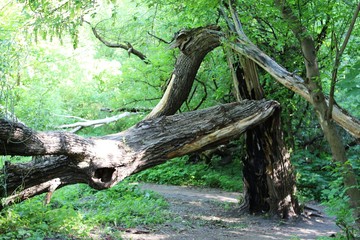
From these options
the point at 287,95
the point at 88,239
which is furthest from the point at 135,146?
the point at 287,95

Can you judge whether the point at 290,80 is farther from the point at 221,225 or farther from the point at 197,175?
the point at 197,175

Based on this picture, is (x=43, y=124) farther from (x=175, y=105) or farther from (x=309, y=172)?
(x=309, y=172)

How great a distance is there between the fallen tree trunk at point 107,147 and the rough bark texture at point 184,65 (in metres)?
1.38

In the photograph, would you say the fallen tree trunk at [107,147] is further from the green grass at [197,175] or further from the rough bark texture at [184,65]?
the green grass at [197,175]

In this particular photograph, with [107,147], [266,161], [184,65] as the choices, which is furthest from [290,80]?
[107,147]

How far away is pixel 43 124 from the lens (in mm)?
10188

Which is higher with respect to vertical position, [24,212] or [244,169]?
[244,169]

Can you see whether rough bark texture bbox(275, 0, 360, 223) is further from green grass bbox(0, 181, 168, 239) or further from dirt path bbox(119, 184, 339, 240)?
green grass bbox(0, 181, 168, 239)

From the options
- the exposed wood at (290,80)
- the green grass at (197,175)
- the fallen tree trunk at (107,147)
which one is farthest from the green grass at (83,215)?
the green grass at (197,175)

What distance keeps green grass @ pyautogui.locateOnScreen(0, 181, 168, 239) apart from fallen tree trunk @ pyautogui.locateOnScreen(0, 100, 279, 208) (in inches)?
13.4

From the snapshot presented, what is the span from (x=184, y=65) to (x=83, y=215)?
390 centimetres

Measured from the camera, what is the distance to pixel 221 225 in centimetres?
834

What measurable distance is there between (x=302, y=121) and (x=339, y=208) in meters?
9.14

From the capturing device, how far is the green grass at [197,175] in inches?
564
